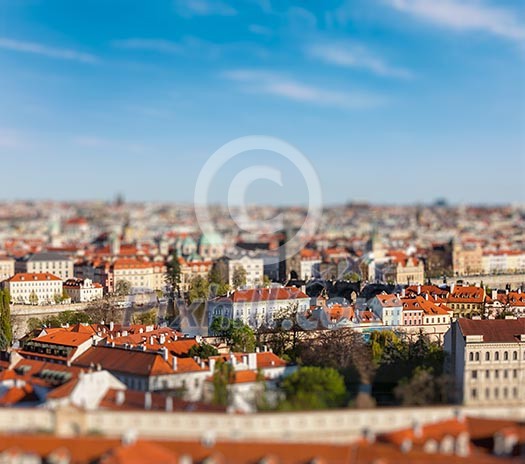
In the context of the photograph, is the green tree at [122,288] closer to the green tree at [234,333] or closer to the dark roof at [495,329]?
the green tree at [234,333]

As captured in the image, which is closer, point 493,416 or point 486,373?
point 493,416

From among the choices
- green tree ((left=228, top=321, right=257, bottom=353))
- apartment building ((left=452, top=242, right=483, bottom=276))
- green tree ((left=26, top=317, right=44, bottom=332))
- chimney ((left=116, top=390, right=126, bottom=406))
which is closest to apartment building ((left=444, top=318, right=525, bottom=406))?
green tree ((left=228, top=321, right=257, bottom=353))

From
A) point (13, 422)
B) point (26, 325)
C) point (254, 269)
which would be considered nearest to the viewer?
point (13, 422)

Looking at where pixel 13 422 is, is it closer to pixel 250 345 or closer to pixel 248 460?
pixel 248 460

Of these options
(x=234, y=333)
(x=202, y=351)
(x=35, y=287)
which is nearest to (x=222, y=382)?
(x=202, y=351)

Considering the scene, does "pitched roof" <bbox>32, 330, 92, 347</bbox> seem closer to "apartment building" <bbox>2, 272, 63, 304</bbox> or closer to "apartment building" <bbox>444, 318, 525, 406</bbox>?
"apartment building" <bbox>444, 318, 525, 406</bbox>

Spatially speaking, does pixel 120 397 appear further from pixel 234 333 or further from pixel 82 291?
pixel 82 291

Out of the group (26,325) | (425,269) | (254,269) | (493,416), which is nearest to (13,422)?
(493,416)
